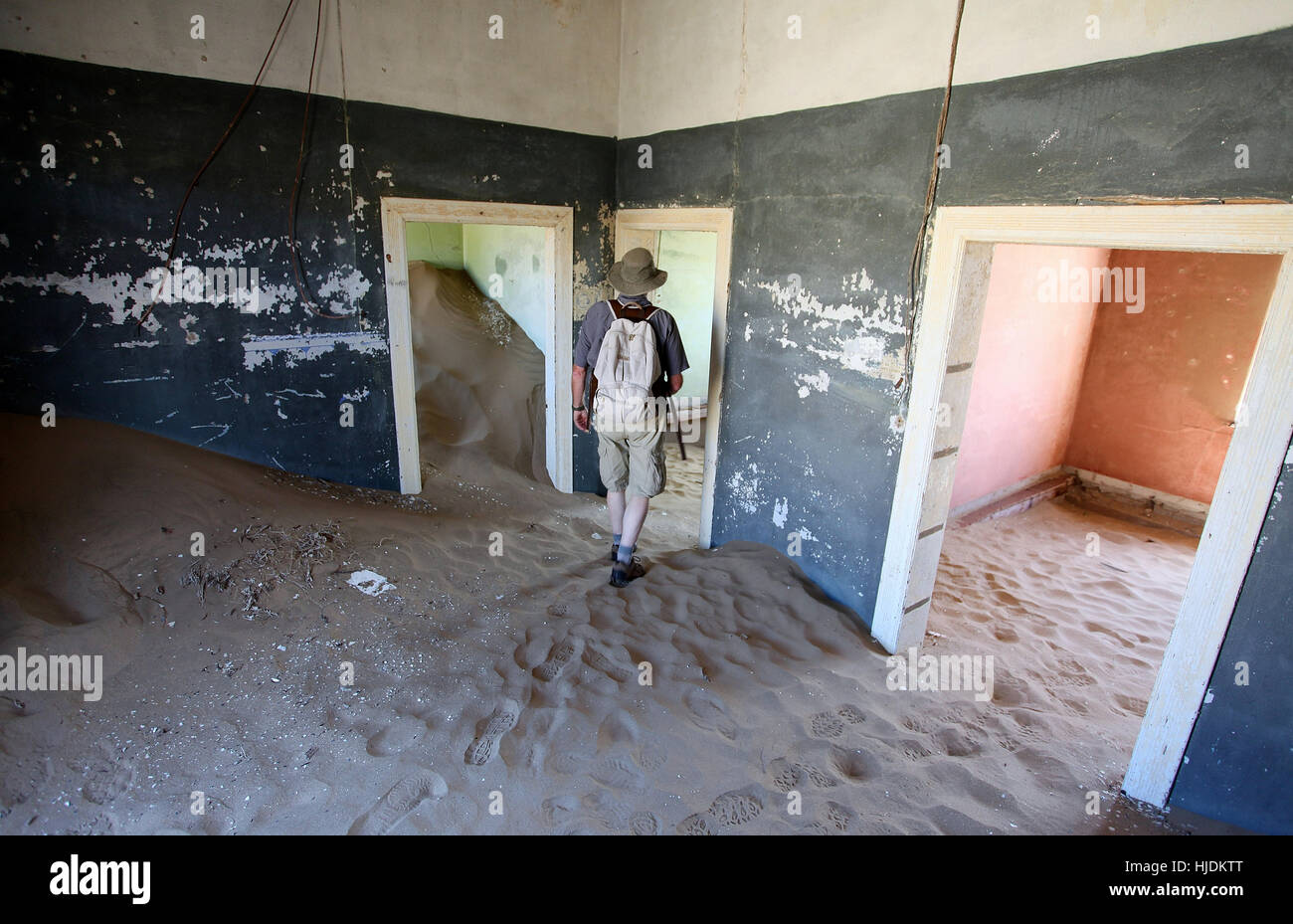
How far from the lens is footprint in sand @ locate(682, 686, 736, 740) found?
2.84 metres

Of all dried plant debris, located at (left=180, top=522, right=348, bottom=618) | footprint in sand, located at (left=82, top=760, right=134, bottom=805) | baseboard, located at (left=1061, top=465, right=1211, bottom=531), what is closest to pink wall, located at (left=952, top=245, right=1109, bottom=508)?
baseboard, located at (left=1061, top=465, right=1211, bottom=531)

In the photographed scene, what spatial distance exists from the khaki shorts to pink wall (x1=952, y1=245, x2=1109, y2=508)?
101 inches

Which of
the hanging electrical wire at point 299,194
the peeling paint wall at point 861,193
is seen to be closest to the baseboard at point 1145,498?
the peeling paint wall at point 861,193

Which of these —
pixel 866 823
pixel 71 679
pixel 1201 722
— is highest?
pixel 1201 722

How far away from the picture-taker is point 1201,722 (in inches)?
97.0

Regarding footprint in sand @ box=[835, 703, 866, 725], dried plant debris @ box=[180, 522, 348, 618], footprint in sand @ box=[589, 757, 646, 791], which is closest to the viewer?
footprint in sand @ box=[589, 757, 646, 791]

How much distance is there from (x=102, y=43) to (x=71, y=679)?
3.24m

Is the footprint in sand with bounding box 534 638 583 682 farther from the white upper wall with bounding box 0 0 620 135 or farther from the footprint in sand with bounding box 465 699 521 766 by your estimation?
the white upper wall with bounding box 0 0 620 135

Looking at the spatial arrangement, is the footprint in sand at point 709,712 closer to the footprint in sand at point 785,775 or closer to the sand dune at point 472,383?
the footprint in sand at point 785,775

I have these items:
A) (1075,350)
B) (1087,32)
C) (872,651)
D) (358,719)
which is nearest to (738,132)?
(1087,32)

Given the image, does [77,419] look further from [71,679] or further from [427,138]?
[427,138]

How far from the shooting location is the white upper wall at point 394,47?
353 centimetres

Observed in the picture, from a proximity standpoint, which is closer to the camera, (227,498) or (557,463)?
(227,498)

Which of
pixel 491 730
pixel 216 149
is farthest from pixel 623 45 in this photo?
pixel 491 730
